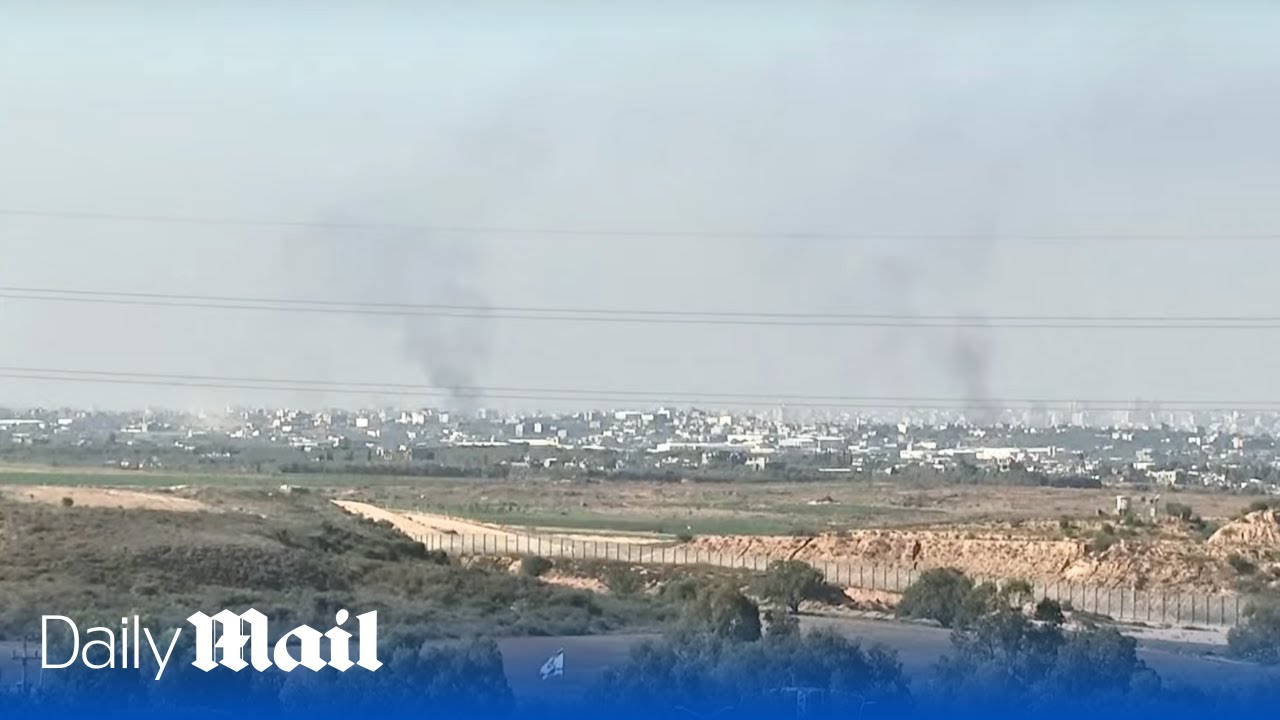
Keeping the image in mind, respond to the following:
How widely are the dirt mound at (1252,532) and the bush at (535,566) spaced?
58.0 feet

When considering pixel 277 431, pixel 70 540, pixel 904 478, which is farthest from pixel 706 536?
pixel 904 478

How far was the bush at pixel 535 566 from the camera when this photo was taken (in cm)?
3297

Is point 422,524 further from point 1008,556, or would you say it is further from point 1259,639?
point 1259,639

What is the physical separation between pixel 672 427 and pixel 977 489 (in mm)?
12087

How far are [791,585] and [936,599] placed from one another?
2.87 meters

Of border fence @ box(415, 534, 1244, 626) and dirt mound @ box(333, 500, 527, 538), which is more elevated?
dirt mound @ box(333, 500, 527, 538)

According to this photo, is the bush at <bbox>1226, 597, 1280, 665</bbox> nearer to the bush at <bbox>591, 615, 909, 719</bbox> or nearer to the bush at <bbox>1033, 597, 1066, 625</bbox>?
the bush at <bbox>1033, 597, 1066, 625</bbox>

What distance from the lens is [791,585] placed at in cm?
3091

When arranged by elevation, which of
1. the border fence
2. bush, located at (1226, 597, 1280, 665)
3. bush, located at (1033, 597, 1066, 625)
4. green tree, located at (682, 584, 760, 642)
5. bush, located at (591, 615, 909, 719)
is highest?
green tree, located at (682, 584, 760, 642)

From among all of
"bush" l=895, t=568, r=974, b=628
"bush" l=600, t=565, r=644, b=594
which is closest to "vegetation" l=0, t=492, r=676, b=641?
"bush" l=600, t=565, r=644, b=594

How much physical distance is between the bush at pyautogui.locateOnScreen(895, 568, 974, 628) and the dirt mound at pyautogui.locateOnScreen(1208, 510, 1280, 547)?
668 inches

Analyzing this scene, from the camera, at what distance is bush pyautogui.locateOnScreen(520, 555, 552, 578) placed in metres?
33.0

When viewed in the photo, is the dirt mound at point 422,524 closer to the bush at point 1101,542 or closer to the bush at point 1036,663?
the bush at point 1101,542

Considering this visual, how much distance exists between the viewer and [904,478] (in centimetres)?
6712
